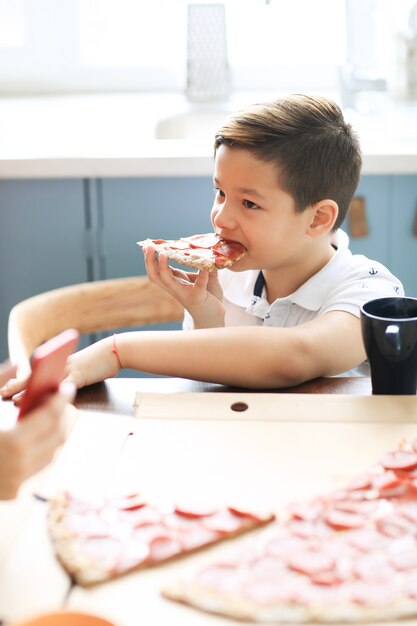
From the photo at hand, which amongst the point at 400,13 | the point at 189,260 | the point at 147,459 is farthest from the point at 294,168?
the point at 400,13

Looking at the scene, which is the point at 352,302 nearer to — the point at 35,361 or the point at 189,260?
the point at 189,260

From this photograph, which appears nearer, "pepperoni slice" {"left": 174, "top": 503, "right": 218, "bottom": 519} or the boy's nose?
"pepperoni slice" {"left": 174, "top": 503, "right": 218, "bottom": 519}

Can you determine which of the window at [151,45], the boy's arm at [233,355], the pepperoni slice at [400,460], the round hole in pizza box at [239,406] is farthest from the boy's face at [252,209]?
the window at [151,45]

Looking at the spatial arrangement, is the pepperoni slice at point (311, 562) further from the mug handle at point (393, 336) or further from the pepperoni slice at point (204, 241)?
the pepperoni slice at point (204, 241)

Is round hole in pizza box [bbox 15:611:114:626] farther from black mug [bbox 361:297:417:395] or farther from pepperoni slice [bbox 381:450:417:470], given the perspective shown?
black mug [bbox 361:297:417:395]

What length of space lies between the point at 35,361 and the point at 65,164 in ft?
4.51

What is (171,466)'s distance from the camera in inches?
39.2

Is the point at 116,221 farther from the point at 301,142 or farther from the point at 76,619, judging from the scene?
the point at 76,619

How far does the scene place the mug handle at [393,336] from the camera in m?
1.11

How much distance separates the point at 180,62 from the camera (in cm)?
283

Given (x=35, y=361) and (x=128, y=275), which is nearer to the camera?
(x=35, y=361)

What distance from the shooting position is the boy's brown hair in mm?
1429

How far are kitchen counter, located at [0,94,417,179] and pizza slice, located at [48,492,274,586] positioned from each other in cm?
124

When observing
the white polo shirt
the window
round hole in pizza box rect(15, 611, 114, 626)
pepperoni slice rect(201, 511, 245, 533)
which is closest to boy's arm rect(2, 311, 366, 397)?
the white polo shirt
